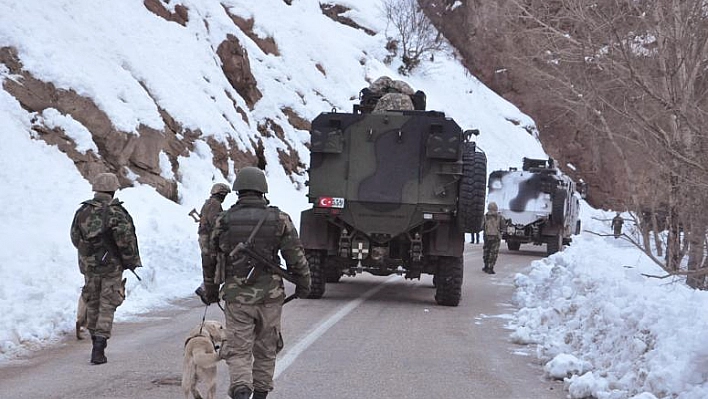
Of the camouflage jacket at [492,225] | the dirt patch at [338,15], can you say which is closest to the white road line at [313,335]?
the camouflage jacket at [492,225]

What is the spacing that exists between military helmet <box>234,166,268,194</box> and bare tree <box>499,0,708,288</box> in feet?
14.0

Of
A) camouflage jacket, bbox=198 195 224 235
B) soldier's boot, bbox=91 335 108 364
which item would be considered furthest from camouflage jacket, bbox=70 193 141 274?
camouflage jacket, bbox=198 195 224 235

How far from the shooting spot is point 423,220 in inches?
496

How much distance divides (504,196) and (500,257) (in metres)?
1.98

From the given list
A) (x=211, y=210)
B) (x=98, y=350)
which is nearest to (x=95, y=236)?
(x=98, y=350)

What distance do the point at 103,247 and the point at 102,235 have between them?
0.45ft

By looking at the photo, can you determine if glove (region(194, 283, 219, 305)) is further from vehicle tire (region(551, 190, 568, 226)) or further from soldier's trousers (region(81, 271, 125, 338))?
vehicle tire (region(551, 190, 568, 226))

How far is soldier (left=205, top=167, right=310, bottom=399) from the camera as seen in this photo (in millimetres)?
5742

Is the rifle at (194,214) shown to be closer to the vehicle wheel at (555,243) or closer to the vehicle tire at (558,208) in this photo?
the vehicle tire at (558,208)

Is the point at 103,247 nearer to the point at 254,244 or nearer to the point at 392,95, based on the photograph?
the point at 254,244

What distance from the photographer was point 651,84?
1055 centimetres

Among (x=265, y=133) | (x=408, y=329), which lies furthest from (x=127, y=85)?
(x=408, y=329)

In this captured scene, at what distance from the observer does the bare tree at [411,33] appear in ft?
169

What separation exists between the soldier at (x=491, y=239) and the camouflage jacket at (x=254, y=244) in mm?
14060
